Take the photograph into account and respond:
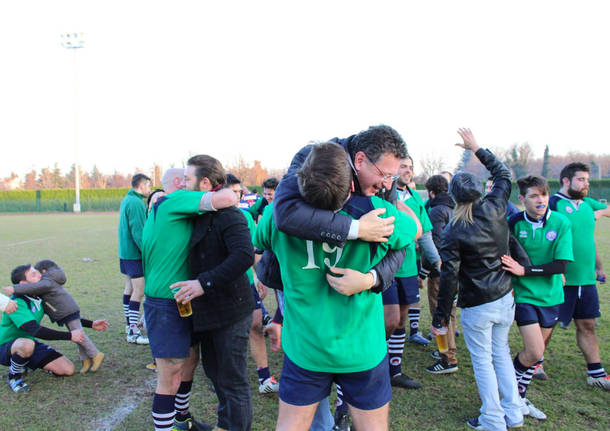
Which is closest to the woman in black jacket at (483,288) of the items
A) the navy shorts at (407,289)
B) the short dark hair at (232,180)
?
the navy shorts at (407,289)

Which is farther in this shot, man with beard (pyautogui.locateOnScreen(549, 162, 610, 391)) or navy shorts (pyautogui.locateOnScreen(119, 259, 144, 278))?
navy shorts (pyautogui.locateOnScreen(119, 259, 144, 278))

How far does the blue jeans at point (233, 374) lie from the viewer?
3.01 meters

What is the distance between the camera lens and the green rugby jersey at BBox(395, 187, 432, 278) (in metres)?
4.47

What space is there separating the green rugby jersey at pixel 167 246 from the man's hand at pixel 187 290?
0.56 feet

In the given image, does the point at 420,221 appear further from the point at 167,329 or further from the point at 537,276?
the point at 167,329

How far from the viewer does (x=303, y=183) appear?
6.14 ft

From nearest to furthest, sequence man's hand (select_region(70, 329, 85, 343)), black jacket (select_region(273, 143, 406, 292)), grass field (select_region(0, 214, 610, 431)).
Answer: black jacket (select_region(273, 143, 406, 292))
grass field (select_region(0, 214, 610, 431))
man's hand (select_region(70, 329, 85, 343))

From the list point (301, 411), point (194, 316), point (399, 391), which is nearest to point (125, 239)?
point (194, 316)

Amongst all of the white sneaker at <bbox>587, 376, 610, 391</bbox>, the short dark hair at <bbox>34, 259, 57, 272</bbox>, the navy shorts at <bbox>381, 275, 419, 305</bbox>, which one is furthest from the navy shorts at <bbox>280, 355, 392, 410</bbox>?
the short dark hair at <bbox>34, 259, 57, 272</bbox>

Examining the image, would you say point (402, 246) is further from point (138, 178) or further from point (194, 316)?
point (138, 178)

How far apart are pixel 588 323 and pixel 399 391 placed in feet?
6.41

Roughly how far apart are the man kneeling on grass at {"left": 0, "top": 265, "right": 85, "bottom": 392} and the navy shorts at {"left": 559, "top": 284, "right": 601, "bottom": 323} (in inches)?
195

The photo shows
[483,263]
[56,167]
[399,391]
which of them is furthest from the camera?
[56,167]

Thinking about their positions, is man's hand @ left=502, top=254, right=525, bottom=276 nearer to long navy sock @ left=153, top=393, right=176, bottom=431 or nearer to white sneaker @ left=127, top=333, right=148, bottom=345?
long navy sock @ left=153, top=393, right=176, bottom=431
